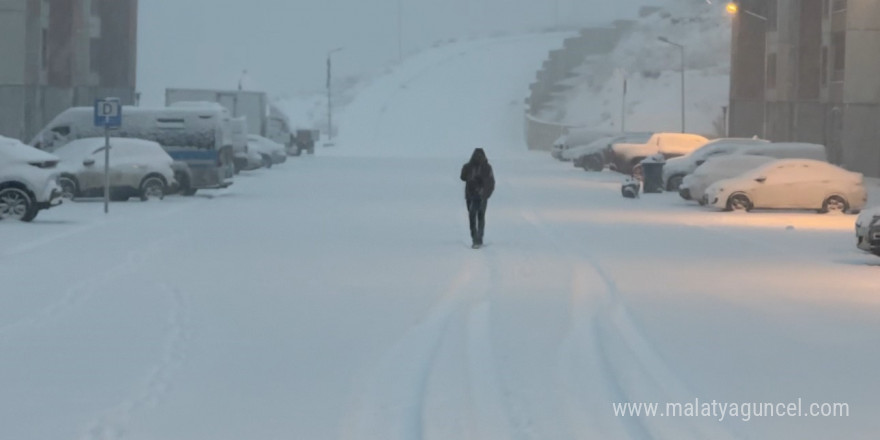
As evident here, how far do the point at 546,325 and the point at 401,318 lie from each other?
1463mm

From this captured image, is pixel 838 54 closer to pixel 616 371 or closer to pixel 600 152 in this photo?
pixel 600 152

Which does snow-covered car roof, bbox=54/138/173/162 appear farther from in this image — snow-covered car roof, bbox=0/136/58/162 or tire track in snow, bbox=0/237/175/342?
tire track in snow, bbox=0/237/175/342

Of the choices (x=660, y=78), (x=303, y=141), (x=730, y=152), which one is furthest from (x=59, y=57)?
(x=660, y=78)

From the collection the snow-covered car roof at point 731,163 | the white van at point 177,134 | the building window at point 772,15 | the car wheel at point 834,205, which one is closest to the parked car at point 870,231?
the car wheel at point 834,205

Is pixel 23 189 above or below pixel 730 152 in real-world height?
below

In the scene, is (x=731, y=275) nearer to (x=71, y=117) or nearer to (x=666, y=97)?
(x=71, y=117)

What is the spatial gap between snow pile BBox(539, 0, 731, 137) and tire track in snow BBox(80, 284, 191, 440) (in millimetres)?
86492

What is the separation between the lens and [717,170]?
1676 inches

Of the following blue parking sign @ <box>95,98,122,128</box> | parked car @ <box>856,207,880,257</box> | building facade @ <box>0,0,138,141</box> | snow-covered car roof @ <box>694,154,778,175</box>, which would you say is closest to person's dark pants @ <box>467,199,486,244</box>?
parked car @ <box>856,207,880,257</box>

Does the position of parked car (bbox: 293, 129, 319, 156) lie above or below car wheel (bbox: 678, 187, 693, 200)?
above

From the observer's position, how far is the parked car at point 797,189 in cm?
3894

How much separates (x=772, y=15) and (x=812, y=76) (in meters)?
7.80

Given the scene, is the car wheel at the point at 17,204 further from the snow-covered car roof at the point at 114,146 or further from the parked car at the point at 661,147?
the parked car at the point at 661,147

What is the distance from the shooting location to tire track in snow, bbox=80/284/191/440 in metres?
10.4
